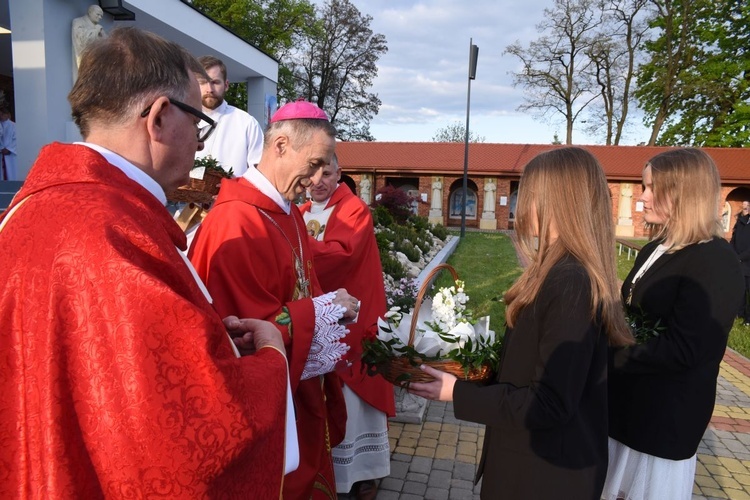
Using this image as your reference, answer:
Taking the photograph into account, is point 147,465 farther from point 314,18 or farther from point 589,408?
point 314,18

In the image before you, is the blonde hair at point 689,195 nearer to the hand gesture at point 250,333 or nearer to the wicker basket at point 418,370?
the wicker basket at point 418,370

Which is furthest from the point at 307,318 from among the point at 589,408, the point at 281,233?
the point at 589,408

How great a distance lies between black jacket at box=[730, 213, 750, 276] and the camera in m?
9.14

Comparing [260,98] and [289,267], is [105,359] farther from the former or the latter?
[260,98]

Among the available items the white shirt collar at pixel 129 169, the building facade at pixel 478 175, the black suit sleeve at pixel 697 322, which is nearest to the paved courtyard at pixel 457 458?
the black suit sleeve at pixel 697 322

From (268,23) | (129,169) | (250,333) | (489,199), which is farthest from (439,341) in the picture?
(268,23)

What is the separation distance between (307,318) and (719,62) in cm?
3473

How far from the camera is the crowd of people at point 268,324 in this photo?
3.53 feet

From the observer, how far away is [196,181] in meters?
2.68

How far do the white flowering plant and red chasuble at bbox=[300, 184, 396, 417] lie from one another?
105cm

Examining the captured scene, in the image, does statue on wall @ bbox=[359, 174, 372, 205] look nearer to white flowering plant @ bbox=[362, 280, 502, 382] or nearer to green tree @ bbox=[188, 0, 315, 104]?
green tree @ bbox=[188, 0, 315, 104]

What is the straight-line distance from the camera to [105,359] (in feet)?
3.48

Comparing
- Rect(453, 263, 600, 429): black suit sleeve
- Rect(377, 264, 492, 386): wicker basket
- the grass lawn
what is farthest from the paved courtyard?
Rect(453, 263, 600, 429): black suit sleeve

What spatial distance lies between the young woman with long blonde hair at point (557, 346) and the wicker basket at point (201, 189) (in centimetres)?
151
